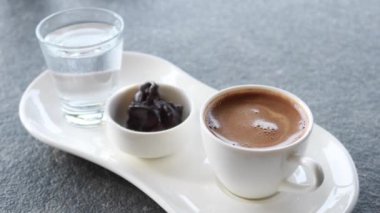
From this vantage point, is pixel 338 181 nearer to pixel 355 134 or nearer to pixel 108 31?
pixel 355 134

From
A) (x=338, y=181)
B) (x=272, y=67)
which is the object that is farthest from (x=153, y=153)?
(x=272, y=67)

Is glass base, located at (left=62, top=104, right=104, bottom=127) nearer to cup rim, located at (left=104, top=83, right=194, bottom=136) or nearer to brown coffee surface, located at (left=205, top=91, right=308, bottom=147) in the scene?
cup rim, located at (left=104, top=83, right=194, bottom=136)

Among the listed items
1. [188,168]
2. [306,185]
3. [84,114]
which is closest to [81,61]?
[84,114]

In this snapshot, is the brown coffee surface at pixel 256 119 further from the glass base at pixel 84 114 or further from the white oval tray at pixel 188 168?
the glass base at pixel 84 114

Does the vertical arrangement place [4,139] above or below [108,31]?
below

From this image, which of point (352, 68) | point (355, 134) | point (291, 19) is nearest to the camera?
point (355, 134)

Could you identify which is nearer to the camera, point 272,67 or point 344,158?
point 344,158
